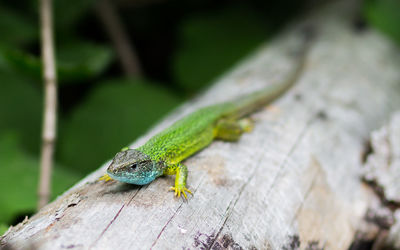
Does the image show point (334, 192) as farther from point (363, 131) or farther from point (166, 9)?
point (166, 9)

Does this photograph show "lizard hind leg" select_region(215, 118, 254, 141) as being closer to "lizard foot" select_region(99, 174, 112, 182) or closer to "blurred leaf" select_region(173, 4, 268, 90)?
"lizard foot" select_region(99, 174, 112, 182)

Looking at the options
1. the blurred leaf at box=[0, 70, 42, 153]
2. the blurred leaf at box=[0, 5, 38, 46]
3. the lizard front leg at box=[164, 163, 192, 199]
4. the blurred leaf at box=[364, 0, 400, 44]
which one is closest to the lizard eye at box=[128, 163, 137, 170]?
the lizard front leg at box=[164, 163, 192, 199]

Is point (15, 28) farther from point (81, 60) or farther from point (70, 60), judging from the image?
point (81, 60)

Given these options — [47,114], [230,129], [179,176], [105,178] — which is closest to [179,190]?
[179,176]

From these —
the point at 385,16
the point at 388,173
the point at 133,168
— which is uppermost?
the point at 385,16

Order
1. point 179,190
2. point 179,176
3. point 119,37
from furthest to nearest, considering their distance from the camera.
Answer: point 119,37, point 179,176, point 179,190

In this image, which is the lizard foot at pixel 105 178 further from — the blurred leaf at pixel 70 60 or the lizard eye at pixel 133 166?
the blurred leaf at pixel 70 60

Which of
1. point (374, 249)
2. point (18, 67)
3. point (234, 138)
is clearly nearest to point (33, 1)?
point (18, 67)
